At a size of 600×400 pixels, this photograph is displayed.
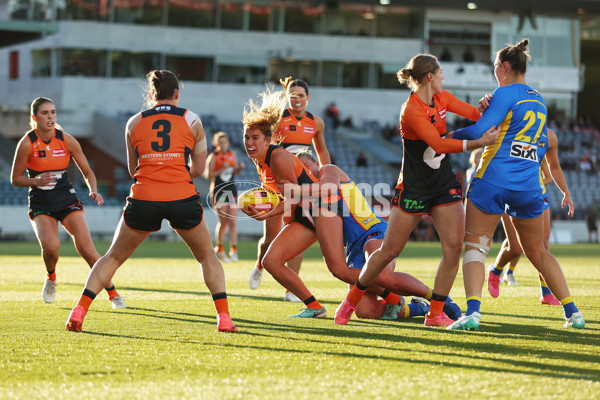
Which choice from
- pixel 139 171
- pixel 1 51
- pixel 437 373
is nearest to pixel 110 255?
pixel 139 171

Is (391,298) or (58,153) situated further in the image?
(58,153)

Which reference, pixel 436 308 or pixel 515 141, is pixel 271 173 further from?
pixel 515 141

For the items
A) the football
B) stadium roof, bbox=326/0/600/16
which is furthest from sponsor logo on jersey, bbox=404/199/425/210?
stadium roof, bbox=326/0/600/16

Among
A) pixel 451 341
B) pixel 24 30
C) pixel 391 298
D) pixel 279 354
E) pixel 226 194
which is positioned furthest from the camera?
pixel 24 30

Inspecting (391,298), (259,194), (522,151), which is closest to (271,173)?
(259,194)

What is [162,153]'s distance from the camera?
21.4 ft

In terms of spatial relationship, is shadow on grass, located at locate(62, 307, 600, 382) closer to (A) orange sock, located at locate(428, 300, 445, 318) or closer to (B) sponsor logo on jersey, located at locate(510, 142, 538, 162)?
(A) orange sock, located at locate(428, 300, 445, 318)

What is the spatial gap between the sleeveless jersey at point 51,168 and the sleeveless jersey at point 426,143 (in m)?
3.95

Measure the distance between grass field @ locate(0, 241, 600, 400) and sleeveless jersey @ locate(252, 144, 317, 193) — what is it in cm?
124

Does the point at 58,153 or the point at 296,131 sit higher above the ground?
the point at 296,131

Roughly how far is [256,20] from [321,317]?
126 feet

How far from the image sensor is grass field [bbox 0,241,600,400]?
4531 millimetres

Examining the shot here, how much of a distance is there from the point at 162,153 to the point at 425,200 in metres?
2.12

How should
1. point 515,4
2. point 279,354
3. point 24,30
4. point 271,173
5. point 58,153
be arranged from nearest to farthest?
point 279,354 → point 271,173 → point 58,153 → point 24,30 → point 515,4
